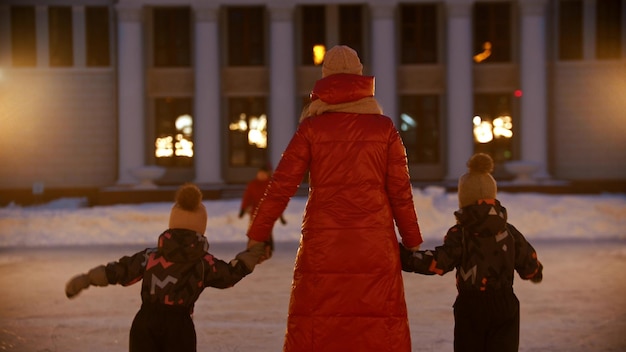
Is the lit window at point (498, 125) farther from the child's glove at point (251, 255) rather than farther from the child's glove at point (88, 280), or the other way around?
the child's glove at point (88, 280)

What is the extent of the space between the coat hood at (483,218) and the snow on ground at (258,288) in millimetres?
2339

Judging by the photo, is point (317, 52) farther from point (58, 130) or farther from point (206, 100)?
point (58, 130)

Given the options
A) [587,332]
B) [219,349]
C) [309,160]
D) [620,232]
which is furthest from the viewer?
[620,232]

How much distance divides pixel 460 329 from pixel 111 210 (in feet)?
63.5

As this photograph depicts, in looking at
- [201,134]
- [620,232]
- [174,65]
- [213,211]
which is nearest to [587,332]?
[620,232]

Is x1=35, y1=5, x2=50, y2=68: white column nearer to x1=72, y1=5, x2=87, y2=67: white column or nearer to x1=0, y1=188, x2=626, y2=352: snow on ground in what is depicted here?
x1=72, y1=5, x2=87, y2=67: white column

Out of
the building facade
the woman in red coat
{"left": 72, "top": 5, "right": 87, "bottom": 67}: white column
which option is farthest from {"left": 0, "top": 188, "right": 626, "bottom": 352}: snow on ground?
{"left": 72, "top": 5, "right": 87, "bottom": 67}: white column

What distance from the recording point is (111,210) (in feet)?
75.4

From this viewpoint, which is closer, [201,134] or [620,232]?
[620,232]

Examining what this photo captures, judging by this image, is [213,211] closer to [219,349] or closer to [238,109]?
[238,109]

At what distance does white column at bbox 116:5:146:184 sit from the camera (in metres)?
31.5

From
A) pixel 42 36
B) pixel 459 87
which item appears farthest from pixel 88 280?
pixel 42 36

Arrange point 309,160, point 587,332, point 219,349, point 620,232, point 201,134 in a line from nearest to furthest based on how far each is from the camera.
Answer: point 309,160 → point 219,349 → point 587,332 → point 620,232 → point 201,134

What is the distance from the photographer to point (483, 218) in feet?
15.5
